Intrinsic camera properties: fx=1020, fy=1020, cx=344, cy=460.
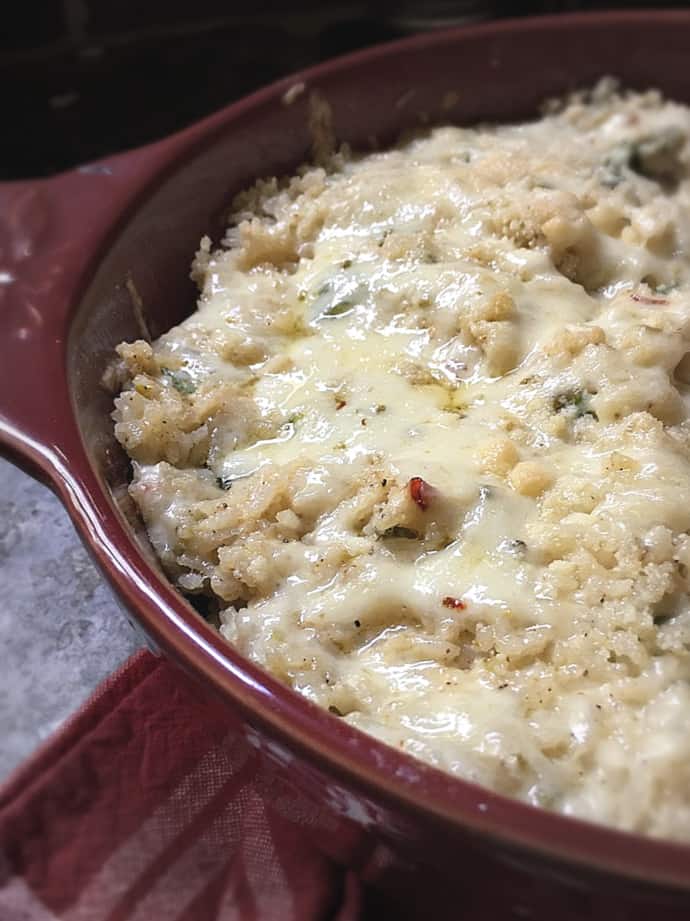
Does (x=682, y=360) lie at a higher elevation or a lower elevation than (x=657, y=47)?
lower

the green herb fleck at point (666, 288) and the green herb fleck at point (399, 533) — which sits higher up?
the green herb fleck at point (666, 288)

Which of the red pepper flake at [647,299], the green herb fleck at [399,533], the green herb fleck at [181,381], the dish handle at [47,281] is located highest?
the dish handle at [47,281]

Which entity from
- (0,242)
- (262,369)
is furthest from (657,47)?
(0,242)

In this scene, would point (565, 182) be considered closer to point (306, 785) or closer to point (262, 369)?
point (262, 369)

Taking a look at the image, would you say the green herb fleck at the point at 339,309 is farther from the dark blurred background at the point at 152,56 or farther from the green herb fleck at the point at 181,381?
the dark blurred background at the point at 152,56

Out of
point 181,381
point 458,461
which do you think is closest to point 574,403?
point 458,461

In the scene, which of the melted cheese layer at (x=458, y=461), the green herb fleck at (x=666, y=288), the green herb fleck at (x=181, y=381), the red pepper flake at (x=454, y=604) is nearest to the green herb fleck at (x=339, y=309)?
the melted cheese layer at (x=458, y=461)

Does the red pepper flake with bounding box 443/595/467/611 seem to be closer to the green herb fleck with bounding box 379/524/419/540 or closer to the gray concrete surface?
the green herb fleck with bounding box 379/524/419/540

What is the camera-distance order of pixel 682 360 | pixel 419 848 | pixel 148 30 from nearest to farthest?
Answer: pixel 419 848, pixel 682 360, pixel 148 30

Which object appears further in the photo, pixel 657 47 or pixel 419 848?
pixel 657 47
